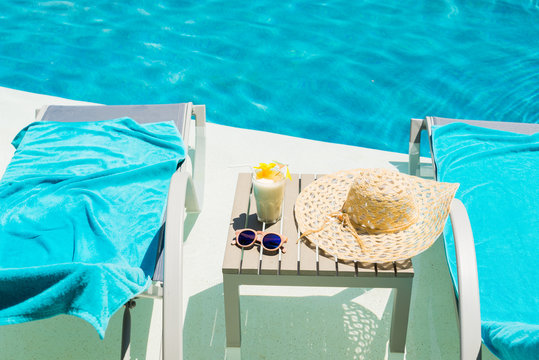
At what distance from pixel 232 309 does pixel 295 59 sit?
3258 millimetres

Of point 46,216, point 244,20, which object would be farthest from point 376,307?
point 244,20

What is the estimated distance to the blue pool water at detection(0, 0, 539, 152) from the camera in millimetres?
4504

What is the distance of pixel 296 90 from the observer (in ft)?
15.2

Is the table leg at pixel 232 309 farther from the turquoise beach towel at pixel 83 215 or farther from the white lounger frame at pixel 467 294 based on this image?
the white lounger frame at pixel 467 294

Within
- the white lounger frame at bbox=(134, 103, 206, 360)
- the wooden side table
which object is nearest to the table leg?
the wooden side table

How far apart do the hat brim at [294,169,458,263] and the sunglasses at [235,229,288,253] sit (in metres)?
0.12

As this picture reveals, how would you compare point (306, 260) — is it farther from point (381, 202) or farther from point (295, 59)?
point (295, 59)

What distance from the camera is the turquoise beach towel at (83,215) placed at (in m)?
1.64

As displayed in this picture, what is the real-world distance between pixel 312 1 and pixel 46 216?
402 centimetres

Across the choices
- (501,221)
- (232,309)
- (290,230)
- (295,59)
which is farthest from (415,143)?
(295,59)

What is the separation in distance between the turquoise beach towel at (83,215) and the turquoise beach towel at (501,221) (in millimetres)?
1213

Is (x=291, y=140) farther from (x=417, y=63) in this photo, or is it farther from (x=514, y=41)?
(x=514, y=41)

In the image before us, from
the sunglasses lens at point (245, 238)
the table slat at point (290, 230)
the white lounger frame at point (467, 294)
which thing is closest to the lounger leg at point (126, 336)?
the sunglasses lens at point (245, 238)

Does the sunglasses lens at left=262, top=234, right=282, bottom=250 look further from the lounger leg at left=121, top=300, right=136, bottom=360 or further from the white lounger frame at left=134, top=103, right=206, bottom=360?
the lounger leg at left=121, top=300, right=136, bottom=360
